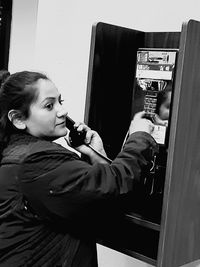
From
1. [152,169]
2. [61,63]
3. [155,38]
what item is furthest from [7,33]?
[152,169]

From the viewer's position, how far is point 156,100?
1.75 metres

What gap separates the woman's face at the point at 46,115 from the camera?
1.57 metres

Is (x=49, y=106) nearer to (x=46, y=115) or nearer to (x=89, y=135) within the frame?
(x=46, y=115)

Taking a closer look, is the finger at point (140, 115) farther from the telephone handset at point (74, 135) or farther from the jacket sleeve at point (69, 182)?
the jacket sleeve at point (69, 182)

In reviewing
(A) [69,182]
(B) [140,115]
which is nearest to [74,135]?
(B) [140,115]

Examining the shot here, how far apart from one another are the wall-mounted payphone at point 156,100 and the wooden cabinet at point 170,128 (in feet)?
0.08

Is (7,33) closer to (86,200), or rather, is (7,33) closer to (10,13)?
(10,13)

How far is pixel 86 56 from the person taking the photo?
232 centimetres

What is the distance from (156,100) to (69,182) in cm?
46

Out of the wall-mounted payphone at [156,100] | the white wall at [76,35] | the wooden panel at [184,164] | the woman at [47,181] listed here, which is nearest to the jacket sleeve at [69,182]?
the woman at [47,181]

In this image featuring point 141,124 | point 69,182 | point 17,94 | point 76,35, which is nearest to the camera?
point 69,182

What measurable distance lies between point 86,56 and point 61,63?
0.51 feet

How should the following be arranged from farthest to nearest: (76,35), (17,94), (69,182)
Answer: (76,35)
(17,94)
(69,182)

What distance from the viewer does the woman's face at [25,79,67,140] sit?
1.57 m
